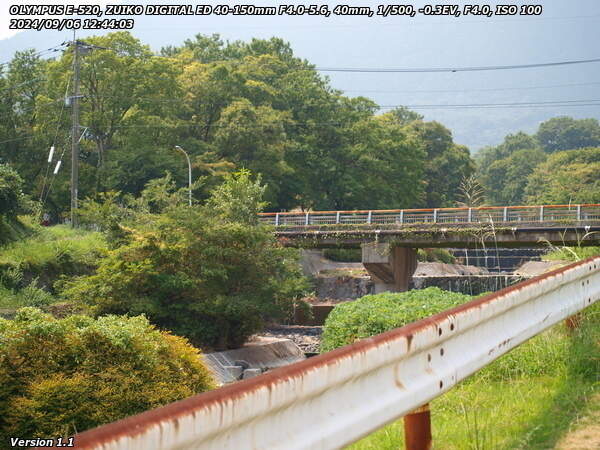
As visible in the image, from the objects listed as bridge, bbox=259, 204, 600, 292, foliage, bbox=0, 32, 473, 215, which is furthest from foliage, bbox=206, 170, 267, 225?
foliage, bbox=0, 32, 473, 215

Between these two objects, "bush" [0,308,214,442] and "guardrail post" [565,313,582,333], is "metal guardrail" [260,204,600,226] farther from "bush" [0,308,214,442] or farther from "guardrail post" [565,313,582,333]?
"guardrail post" [565,313,582,333]

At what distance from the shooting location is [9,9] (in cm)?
2872

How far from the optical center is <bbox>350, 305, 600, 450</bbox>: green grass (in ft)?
16.7

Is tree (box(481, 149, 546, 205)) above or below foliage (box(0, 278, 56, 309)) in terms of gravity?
above

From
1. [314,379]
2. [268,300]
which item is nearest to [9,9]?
[268,300]

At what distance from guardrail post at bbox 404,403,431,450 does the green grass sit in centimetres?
33

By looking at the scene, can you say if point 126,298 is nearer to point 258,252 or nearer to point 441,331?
point 258,252

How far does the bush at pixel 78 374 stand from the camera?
1291 centimetres

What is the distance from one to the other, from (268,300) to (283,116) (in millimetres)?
33271

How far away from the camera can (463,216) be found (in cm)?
4559

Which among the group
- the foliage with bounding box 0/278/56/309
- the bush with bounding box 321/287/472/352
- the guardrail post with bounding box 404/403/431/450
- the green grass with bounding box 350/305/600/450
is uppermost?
the guardrail post with bounding box 404/403/431/450

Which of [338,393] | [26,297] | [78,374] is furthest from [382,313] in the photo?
[26,297]

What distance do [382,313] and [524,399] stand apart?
6945mm

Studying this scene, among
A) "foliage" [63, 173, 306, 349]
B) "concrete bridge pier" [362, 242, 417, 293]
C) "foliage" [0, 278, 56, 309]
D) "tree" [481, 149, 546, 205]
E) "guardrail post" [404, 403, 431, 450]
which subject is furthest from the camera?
"tree" [481, 149, 546, 205]
